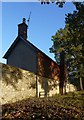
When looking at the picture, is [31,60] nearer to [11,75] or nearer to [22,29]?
[22,29]

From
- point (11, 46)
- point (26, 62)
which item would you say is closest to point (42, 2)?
point (26, 62)

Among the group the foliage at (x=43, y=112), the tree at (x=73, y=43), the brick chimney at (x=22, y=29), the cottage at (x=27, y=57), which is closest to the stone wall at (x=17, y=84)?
the foliage at (x=43, y=112)

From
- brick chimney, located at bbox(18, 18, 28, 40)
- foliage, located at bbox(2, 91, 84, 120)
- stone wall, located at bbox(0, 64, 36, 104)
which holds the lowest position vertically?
foliage, located at bbox(2, 91, 84, 120)

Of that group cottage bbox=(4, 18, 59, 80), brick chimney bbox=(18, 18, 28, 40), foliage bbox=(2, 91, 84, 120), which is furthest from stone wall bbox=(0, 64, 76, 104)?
brick chimney bbox=(18, 18, 28, 40)

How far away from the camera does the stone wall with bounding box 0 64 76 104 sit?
17.2 meters

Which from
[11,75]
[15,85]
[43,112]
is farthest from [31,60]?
[43,112]

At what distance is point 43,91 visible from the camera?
26.6 meters

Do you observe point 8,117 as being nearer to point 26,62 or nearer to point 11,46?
point 26,62

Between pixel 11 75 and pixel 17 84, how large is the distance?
1135 millimetres

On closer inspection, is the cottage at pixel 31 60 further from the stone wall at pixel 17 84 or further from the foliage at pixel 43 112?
the foliage at pixel 43 112

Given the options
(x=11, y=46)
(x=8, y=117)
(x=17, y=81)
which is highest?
(x=11, y=46)

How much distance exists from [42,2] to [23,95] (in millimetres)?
8376

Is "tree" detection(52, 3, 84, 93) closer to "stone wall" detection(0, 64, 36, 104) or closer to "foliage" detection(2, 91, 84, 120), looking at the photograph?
"stone wall" detection(0, 64, 36, 104)

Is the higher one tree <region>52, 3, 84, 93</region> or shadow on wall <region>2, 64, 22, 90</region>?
tree <region>52, 3, 84, 93</region>
